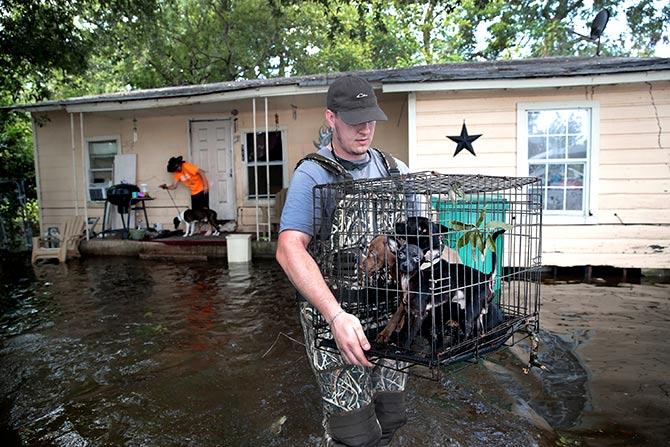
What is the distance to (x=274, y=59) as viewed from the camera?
2058 centimetres

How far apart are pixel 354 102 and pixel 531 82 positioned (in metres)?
5.80

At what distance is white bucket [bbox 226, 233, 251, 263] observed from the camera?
844 cm

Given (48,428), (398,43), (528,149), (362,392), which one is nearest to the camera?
(362,392)

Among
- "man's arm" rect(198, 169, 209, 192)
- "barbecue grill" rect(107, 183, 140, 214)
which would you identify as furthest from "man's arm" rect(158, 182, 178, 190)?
"man's arm" rect(198, 169, 209, 192)

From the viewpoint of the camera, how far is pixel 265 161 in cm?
1049

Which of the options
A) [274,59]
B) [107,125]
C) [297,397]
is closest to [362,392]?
[297,397]

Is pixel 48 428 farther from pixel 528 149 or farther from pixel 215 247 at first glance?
pixel 528 149

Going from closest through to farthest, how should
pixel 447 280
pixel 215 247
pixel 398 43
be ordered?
pixel 447 280
pixel 215 247
pixel 398 43

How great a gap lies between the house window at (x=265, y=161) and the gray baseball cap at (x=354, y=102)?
8481 millimetres

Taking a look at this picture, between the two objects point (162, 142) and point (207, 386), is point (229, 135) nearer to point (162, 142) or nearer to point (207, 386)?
point (162, 142)

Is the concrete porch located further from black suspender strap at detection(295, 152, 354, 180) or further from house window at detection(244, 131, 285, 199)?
black suspender strap at detection(295, 152, 354, 180)

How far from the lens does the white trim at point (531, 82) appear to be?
6465 mm

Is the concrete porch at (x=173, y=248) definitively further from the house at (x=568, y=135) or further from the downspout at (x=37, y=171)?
the house at (x=568, y=135)

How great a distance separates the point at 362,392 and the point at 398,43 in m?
22.2
